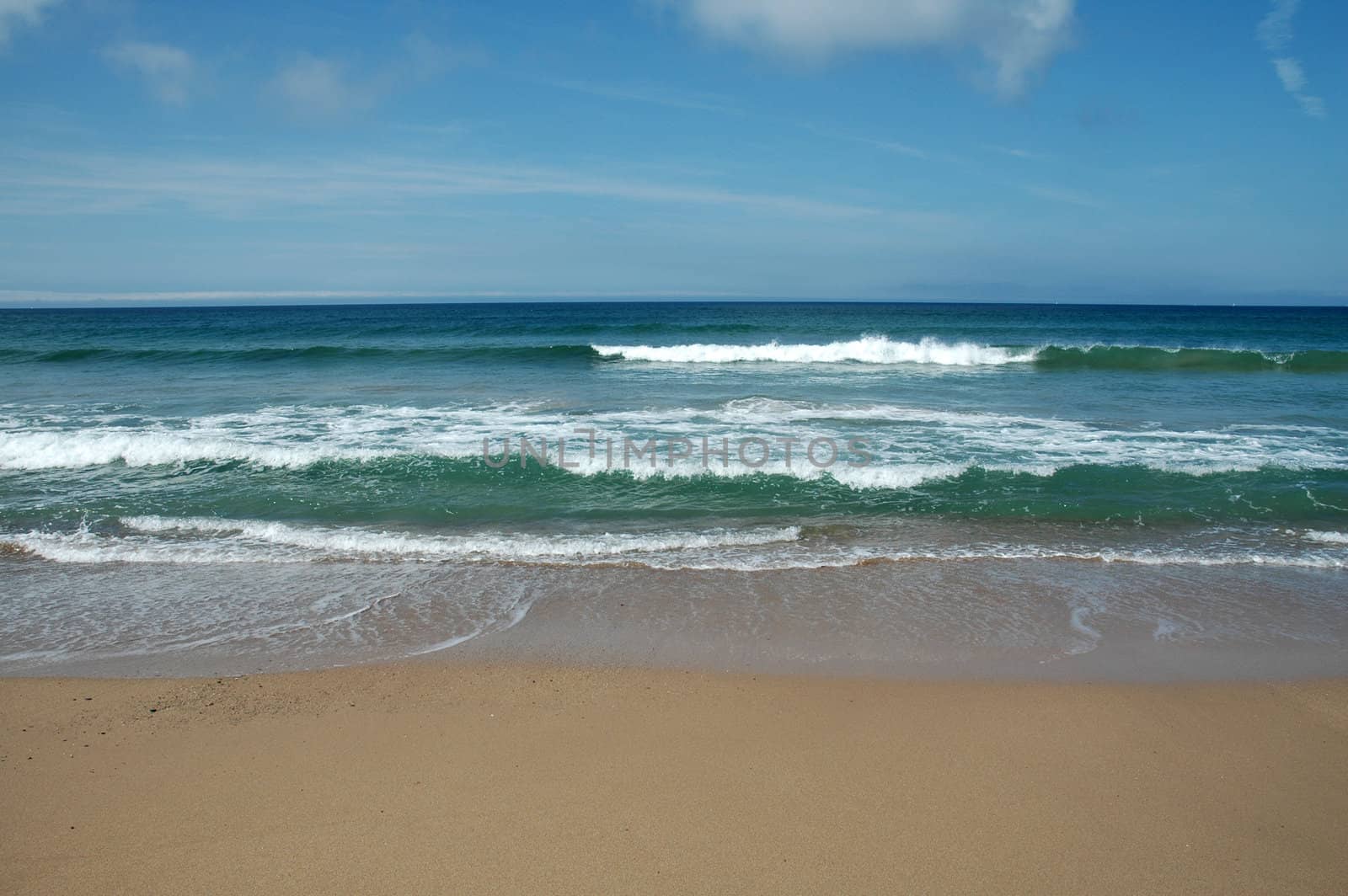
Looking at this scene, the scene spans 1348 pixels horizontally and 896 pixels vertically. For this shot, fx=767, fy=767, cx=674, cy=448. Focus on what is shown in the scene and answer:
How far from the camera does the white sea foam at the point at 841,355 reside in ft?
89.8

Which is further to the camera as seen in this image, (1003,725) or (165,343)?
(165,343)

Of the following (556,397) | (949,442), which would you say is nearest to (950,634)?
(949,442)

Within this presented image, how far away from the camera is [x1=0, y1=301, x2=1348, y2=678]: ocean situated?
5297 millimetres

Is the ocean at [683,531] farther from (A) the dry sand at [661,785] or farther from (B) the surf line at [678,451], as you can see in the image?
(A) the dry sand at [661,785]

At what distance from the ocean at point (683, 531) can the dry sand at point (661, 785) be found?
1.49 ft

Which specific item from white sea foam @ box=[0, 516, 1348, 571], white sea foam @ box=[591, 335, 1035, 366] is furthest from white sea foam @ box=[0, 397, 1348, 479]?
white sea foam @ box=[591, 335, 1035, 366]

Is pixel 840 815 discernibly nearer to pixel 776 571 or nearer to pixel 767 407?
pixel 776 571

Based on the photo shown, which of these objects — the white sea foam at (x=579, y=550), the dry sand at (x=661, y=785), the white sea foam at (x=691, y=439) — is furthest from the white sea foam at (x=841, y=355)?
the dry sand at (x=661, y=785)

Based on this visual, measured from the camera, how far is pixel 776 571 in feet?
21.9

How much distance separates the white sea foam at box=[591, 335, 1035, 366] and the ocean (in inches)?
353

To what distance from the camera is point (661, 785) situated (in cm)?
362

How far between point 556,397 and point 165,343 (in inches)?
1076

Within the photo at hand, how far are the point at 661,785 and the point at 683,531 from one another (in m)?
4.30

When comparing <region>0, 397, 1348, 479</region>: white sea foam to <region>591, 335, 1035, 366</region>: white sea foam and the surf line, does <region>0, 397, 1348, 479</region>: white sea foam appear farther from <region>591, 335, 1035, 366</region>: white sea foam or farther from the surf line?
<region>591, 335, 1035, 366</region>: white sea foam
